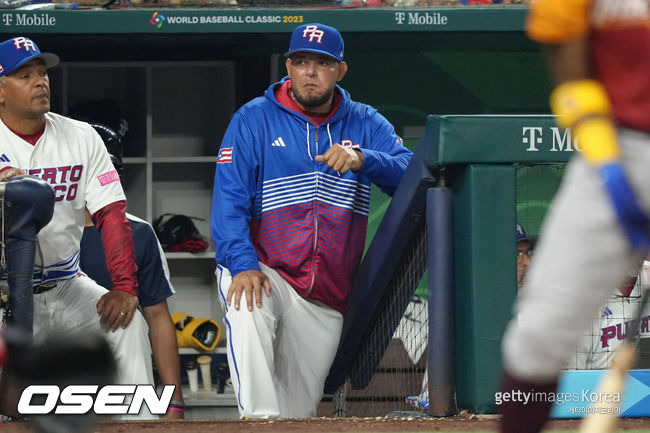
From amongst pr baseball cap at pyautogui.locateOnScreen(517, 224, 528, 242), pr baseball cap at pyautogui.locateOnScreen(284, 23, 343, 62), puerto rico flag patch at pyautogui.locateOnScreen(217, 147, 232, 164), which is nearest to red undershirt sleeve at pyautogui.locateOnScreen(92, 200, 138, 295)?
puerto rico flag patch at pyautogui.locateOnScreen(217, 147, 232, 164)

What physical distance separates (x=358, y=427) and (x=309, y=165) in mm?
1395

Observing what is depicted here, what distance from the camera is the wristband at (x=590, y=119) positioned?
1.98 metres

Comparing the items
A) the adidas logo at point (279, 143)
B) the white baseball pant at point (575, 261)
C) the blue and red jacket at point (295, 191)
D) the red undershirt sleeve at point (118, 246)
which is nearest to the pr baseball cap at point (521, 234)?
the blue and red jacket at point (295, 191)

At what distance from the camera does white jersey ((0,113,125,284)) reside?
4.60 metres

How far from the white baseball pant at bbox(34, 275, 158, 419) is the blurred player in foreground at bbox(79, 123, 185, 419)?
0.42 meters

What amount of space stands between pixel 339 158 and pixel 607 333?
3.67ft

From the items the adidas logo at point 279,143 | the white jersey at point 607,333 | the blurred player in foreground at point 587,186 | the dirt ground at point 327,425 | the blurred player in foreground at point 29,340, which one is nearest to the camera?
the blurred player in foreground at point 587,186

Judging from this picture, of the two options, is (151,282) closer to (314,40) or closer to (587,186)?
(314,40)

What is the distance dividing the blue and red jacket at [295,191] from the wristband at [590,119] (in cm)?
232

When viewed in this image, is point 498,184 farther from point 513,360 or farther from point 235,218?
point 513,360

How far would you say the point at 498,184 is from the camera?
11.6 feet

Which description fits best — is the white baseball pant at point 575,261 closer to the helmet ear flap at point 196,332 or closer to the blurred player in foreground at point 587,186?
the blurred player in foreground at point 587,186

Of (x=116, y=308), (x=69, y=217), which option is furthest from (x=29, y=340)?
(x=69, y=217)

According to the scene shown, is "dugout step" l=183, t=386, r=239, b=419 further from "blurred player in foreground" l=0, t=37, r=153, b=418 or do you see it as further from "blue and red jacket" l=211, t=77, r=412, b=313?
"blue and red jacket" l=211, t=77, r=412, b=313
